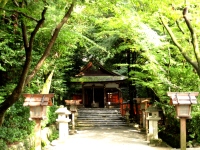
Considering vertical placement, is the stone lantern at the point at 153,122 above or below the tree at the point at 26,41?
below

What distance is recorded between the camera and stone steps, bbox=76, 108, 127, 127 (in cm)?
2098

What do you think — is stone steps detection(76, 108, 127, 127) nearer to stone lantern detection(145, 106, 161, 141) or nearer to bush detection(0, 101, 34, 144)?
stone lantern detection(145, 106, 161, 141)

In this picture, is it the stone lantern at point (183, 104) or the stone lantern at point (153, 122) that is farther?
the stone lantern at point (153, 122)

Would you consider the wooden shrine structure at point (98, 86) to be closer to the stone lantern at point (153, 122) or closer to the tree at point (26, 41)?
the stone lantern at point (153, 122)

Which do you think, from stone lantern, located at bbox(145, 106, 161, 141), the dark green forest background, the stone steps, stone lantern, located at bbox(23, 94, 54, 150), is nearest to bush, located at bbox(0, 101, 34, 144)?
the dark green forest background

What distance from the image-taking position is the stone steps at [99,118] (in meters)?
21.0

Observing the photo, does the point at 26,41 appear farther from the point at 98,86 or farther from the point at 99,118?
the point at 98,86

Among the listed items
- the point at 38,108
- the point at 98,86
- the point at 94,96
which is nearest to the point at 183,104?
the point at 38,108

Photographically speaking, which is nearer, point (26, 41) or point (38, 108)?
point (26, 41)

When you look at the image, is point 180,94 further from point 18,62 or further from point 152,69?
point 18,62

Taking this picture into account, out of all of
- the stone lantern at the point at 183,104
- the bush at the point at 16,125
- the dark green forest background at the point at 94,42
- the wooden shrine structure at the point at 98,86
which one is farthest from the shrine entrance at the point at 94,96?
the stone lantern at the point at 183,104

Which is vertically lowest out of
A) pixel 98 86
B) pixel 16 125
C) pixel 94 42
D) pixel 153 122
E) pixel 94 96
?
pixel 153 122

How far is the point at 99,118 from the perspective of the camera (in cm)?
2233

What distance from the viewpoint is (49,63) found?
36.2 ft
